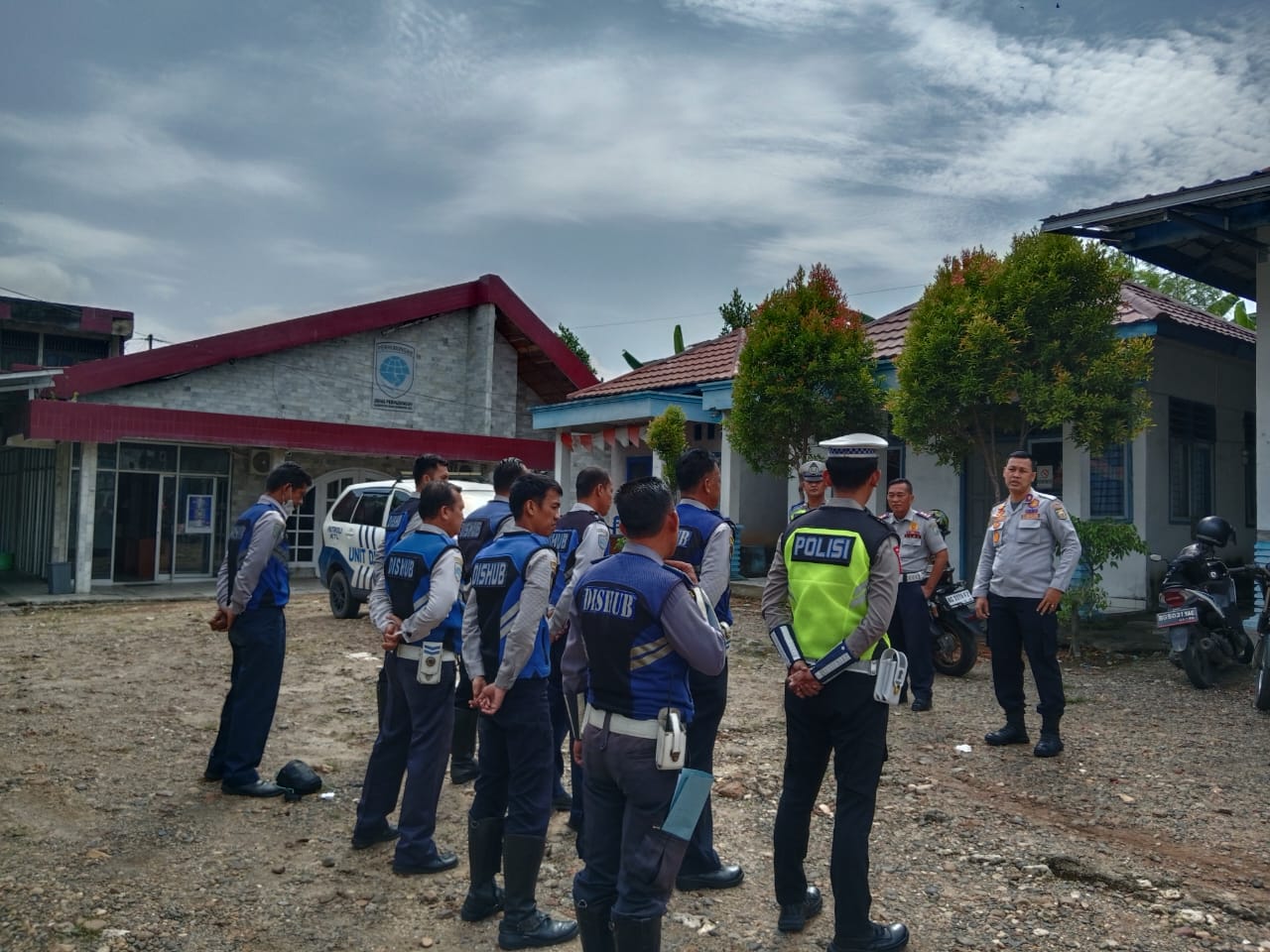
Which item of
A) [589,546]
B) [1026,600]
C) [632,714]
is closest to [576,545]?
[589,546]

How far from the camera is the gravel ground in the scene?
387 centimetres

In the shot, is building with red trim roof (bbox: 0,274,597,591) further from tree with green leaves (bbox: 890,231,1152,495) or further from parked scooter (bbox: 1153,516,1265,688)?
parked scooter (bbox: 1153,516,1265,688)

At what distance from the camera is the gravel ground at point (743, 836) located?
152 inches

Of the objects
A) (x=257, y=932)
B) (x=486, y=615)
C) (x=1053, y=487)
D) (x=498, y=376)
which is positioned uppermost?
(x=498, y=376)

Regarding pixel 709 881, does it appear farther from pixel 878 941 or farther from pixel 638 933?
pixel 638 933

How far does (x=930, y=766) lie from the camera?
6000 millimetres

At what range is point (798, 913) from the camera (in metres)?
3.84

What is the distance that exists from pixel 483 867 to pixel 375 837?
104 centimetres

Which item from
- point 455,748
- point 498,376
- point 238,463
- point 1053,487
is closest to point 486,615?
point 455,748

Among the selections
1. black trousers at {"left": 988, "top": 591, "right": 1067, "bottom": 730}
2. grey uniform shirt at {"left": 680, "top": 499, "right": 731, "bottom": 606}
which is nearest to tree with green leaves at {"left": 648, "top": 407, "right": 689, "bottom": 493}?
black trousers at {"left": 988, "top": 591, "right": 1067, "bottom": 730}

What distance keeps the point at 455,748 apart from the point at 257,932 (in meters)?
2.03

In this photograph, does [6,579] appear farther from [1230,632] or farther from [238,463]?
[1230,632]

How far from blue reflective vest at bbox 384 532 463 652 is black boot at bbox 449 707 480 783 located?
50.8 inches

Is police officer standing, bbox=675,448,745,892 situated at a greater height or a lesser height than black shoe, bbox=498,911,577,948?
greater
